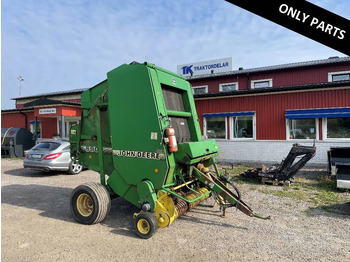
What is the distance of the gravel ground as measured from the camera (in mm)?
3600

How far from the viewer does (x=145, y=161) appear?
4441 millimetres

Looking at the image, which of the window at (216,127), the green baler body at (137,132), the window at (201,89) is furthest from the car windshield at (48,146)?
the window at (201,89)

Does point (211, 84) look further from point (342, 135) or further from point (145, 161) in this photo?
point (145, 161)

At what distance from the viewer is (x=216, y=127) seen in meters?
13.8

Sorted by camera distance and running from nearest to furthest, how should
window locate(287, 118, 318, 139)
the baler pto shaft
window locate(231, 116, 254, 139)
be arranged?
the baler pto shaft
window locate(287, 118, 318, 139)
window locate(231, 116, 254, 139)

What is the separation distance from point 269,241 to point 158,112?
2837mm

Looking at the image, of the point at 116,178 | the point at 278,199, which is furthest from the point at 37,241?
the point at 278,199

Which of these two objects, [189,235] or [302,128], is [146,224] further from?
[302,128]

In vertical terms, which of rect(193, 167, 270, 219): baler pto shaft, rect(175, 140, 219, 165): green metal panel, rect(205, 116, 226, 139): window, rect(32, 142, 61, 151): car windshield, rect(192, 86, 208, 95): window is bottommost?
rect(193, 167, 270, 219): baler pto shaft

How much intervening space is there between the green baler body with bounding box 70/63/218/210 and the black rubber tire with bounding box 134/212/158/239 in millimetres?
298

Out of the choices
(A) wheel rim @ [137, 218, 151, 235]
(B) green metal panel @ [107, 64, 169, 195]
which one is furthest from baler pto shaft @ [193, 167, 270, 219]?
(A) wheel rim @ [137, 218, 151, 235]

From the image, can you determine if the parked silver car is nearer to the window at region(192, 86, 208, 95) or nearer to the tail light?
the tail light

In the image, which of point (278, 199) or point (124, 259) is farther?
point (278, 199)

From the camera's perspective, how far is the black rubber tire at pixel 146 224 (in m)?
4.04
